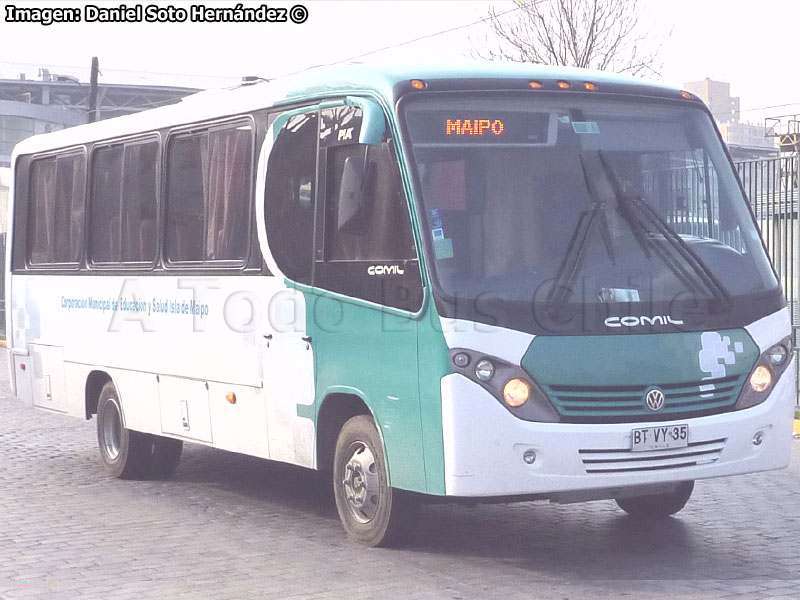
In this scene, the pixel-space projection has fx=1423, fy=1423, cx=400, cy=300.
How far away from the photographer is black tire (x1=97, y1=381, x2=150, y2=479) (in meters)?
11.7

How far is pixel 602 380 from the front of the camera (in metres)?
7.56

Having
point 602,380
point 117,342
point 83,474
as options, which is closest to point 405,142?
point 602,380

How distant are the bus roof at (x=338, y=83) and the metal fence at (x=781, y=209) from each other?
20.9ft

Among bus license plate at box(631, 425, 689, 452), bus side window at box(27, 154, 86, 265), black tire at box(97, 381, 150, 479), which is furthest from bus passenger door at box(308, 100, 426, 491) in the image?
bus side window at box(27, 154, 86, 265)

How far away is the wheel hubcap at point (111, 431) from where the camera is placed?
11.9 m

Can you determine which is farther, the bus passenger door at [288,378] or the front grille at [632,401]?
the bus passenger door at [288,378]

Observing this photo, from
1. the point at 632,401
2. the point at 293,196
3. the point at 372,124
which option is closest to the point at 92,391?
the point at 293,196

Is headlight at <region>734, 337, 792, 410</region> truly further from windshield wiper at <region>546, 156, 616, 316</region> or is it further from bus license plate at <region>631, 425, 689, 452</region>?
windshield wiper at <region>546, 156, 616, 316</region>

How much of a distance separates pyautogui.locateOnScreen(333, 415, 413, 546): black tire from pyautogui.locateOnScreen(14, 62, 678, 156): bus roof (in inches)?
77.4

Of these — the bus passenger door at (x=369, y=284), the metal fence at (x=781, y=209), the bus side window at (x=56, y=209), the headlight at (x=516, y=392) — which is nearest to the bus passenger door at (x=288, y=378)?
the bus passenger door at (x=369, y=284)

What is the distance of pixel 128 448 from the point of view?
38.2ft

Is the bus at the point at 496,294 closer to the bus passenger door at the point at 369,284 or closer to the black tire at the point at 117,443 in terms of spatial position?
the bus passenger door at the point at 369,284

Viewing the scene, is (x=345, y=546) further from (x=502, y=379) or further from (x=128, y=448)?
(x=128, y=448)

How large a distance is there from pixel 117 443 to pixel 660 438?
18.8 feet
